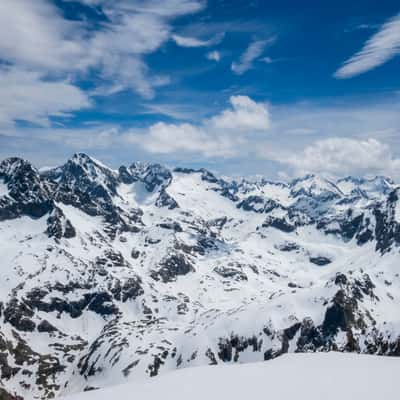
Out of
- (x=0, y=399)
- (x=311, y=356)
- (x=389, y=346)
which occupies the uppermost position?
(x=311, y=356)

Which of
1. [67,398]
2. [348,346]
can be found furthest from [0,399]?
[67,398]

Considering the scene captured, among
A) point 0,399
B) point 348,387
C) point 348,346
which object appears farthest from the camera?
point 0,399

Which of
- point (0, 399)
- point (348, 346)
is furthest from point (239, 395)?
point (0, 399)

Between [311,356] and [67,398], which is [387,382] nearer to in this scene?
[311,356]

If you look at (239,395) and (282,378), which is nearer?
(239,395)

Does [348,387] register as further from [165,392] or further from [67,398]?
[67,398]

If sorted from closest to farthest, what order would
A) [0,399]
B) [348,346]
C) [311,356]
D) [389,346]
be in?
[311,356] < [348,346] < [0,399] < [389,346]

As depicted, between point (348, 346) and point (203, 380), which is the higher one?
point (203, 380)
